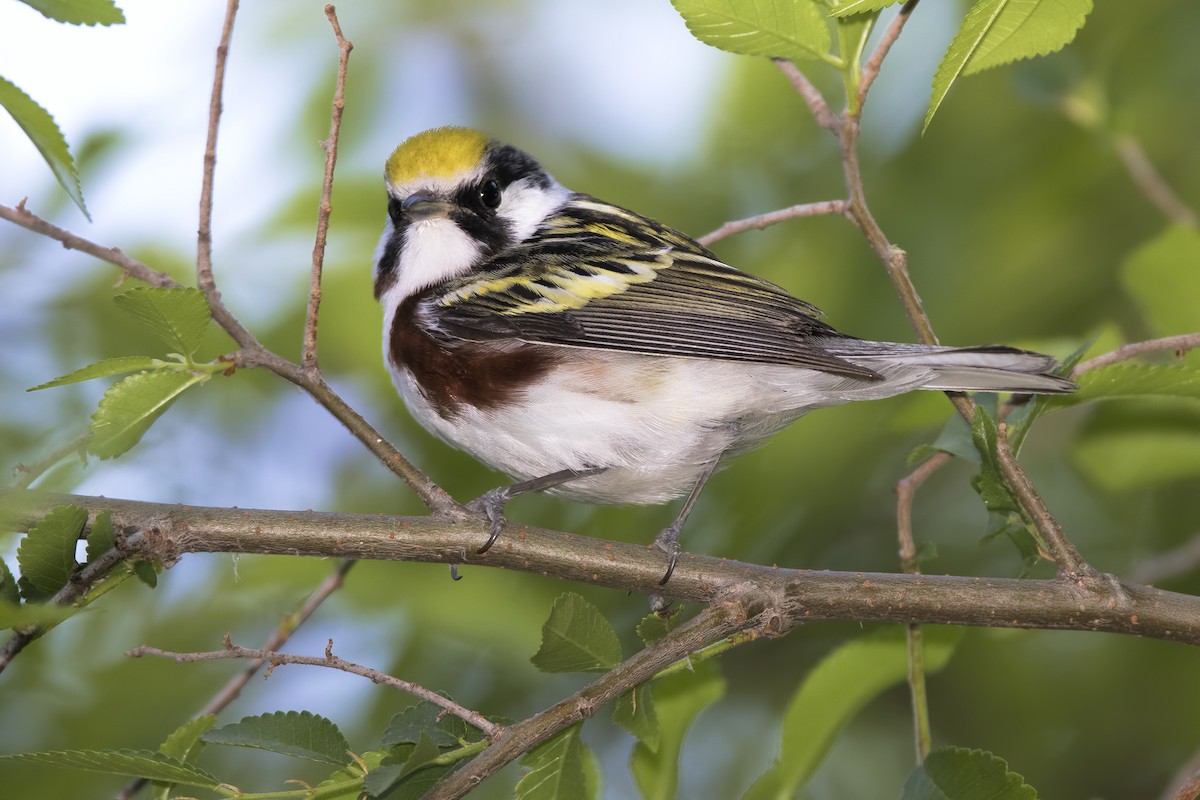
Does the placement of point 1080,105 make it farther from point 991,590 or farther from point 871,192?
point 991,590

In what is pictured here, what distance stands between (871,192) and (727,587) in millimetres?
1985

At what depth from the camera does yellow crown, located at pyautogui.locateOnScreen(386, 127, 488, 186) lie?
3664 millimetres

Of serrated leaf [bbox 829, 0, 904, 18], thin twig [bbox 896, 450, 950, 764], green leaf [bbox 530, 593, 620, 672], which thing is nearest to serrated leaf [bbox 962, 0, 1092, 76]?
serrated leaf [bbox 829, 0, 904, 18]

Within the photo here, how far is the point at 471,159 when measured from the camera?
12.4 feet

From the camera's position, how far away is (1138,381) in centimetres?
257

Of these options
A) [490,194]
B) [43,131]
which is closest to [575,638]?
[43,131]

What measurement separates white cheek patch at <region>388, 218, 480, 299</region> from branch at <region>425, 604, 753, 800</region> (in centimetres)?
163

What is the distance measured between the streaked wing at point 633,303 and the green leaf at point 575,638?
0.96 m

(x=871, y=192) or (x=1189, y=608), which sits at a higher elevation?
(x=871, y=192)

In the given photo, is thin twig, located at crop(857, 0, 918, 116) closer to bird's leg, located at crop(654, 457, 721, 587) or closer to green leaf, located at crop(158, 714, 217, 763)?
bird's leg, located at crop(654, 457, 721, 587)

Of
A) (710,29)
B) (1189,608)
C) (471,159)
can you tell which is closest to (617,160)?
(471,159)

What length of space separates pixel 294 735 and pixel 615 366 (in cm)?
141

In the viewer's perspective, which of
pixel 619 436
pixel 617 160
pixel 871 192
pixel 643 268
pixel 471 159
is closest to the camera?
pixel 619 436

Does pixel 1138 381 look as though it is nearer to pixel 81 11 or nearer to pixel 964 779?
pixel 964 779
